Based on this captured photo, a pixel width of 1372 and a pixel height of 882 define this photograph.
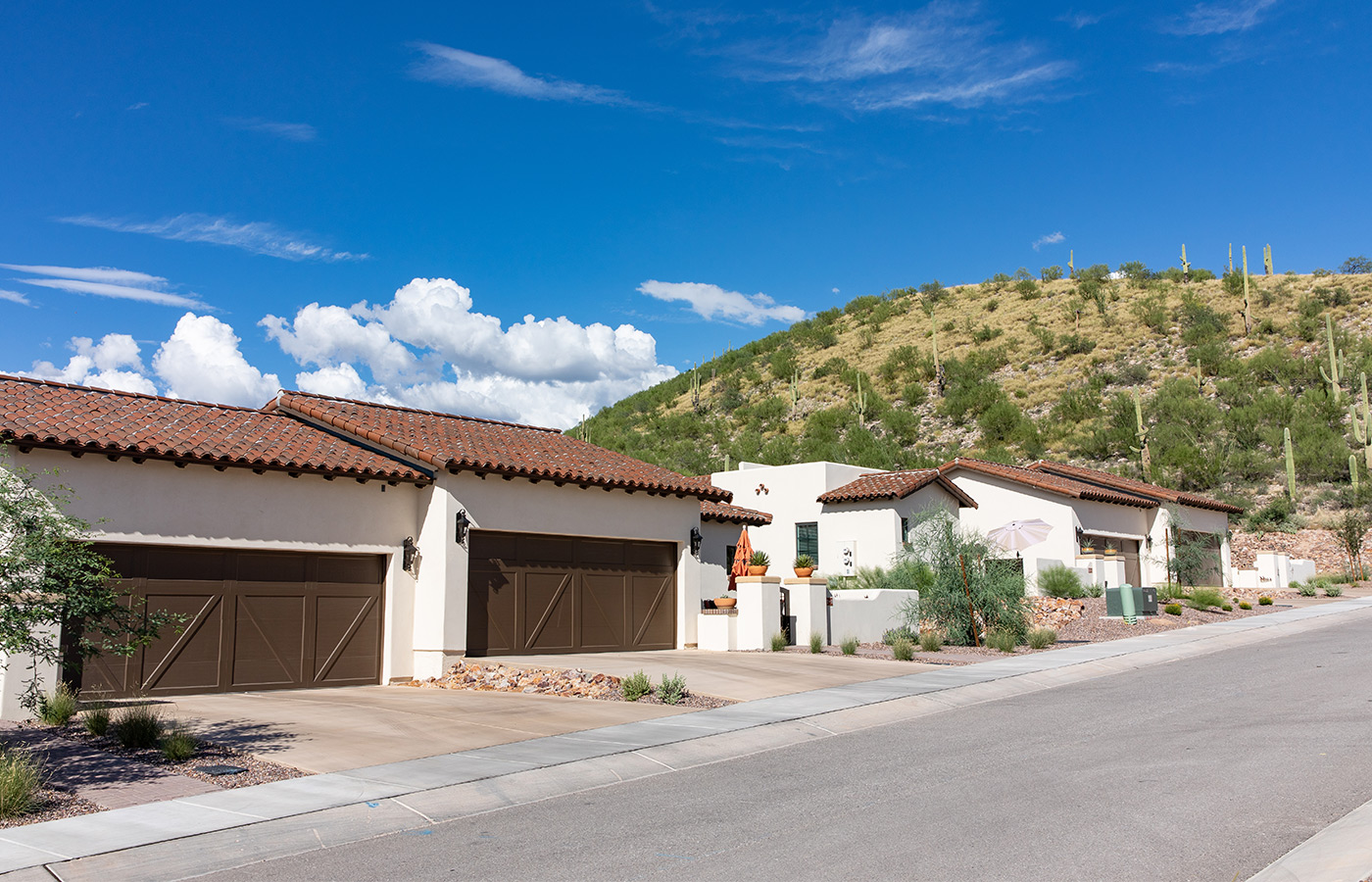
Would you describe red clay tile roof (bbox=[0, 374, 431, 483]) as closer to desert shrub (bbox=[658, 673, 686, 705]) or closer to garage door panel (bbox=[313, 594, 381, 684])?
garage door panel (bbox=[313, 594, 381, 684])

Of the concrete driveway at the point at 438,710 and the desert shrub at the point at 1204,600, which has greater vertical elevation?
the desert shrub at the point at 1204,600

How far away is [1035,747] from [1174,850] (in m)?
4.33

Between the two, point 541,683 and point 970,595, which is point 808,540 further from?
point 541,683

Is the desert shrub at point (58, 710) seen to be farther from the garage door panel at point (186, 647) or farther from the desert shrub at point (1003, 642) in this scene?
the desert shrub at point (1003, 642)

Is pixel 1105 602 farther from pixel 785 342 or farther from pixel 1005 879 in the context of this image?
pixel 785 342

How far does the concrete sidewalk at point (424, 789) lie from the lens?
7738mm

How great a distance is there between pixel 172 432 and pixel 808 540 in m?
25.0

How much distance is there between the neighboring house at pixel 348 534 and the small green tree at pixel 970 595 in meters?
6.11

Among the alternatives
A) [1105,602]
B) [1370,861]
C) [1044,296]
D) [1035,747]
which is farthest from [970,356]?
[1370,861]

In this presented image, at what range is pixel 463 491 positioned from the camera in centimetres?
1969

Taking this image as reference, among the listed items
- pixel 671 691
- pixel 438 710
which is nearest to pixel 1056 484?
pixel 671 691

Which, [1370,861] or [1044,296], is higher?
[1044,296]

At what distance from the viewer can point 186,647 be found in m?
16.5

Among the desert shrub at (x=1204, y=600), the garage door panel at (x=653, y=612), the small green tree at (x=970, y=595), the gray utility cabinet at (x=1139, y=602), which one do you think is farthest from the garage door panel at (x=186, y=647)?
the desert shrub at (x=1204, y=600)
